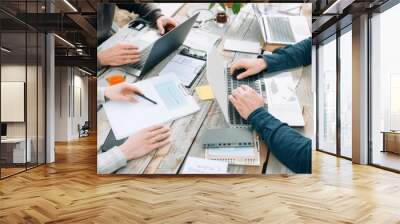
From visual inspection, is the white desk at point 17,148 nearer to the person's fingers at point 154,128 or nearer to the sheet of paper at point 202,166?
the person's fingers at point 154,128

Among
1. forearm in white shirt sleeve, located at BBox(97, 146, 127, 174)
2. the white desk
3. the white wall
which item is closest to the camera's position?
forearm in white shirt sleeve, located at BBox(97, 146, 127, 174)

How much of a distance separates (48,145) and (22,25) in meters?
2.56

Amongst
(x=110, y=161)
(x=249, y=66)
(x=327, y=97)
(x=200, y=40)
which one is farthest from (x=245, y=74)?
(x=327, y=97)

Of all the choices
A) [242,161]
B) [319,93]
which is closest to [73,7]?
[242,161]

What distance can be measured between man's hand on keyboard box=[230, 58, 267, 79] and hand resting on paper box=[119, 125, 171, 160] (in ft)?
4.49

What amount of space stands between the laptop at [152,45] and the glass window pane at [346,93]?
4273mm

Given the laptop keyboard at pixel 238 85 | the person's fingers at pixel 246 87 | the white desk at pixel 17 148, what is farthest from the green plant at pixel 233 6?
the white desk at pixel 17 148

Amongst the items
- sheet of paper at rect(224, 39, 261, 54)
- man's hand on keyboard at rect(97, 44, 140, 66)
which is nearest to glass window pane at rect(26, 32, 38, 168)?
man's hand on keyboard at rect(97, 44, 140, 66)

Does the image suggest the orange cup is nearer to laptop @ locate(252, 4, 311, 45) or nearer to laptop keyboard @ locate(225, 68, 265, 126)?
laptop keyboard @ locate(225, 68, 265, 126)

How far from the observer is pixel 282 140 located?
566cm

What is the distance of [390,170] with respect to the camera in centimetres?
675

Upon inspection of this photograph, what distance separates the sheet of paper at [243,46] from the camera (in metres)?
5.84

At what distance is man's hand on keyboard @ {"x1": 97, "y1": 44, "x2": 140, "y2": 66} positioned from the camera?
5.79 metres

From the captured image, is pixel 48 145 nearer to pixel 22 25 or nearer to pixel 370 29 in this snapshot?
pixel 22 25
